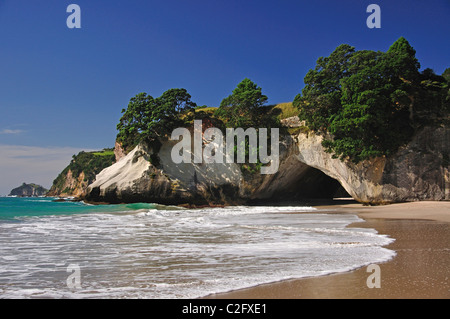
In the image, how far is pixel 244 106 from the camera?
2395 cm

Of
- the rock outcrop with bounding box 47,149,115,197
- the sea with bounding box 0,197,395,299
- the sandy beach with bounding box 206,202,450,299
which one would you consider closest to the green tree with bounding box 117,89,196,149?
the sea with bounding box 0,197,395,299

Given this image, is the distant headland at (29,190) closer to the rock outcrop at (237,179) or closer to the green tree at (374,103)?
the rock outcrop at (237,179)

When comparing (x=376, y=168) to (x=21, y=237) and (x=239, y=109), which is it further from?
(x=21, y=237)

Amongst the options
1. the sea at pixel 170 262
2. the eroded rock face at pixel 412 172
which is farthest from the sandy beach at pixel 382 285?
the eroded rock face at pixel 412 172

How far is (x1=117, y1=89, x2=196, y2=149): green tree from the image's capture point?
24516 millimetres

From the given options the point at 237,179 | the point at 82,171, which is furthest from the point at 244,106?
the point at 82,171

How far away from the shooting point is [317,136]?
21922mm

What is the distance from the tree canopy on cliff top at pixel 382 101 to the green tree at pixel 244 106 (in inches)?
236

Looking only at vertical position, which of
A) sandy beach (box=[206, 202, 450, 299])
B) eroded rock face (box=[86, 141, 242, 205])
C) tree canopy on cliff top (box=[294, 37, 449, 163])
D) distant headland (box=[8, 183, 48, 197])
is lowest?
distant headland (box=[8, 183, 48, 197])

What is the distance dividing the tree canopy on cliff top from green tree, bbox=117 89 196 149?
450 inches

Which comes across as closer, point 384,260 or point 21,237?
point 384,260

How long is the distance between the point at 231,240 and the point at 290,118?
19.1 meters

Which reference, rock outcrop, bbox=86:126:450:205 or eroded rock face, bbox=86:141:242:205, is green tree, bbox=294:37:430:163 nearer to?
rock outcrop, bbox=86:126:450:205
